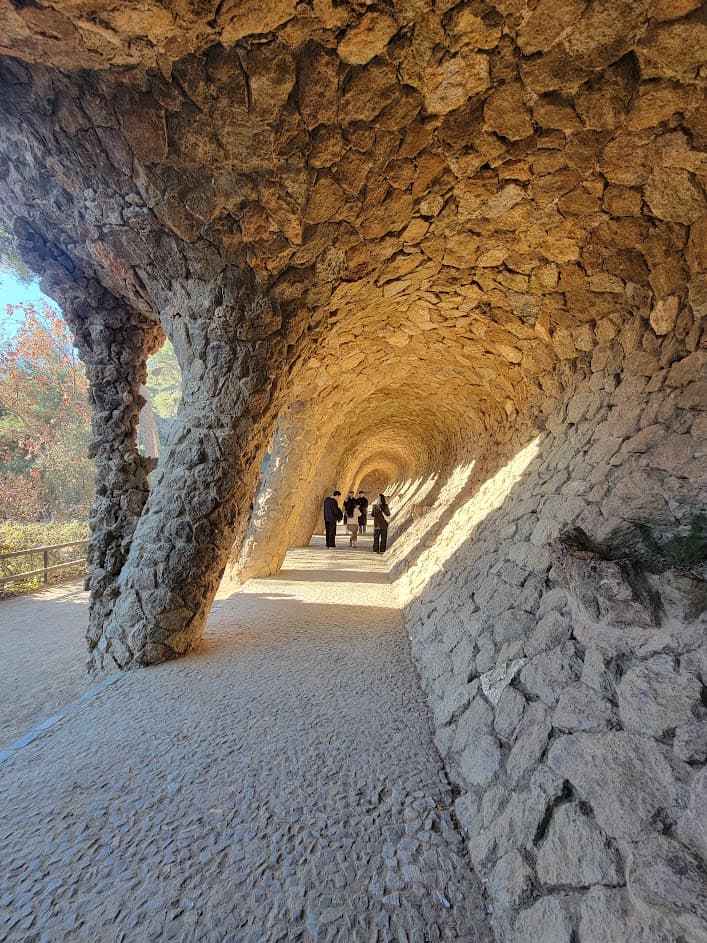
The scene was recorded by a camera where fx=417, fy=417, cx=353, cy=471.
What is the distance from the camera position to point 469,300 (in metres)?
3.98

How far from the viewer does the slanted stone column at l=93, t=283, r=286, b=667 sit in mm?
3256

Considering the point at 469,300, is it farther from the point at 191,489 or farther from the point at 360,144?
the point at 191,489

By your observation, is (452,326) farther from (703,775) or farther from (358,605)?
(703,775)

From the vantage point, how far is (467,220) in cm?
300

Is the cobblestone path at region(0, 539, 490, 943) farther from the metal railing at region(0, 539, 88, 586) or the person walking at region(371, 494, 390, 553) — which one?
the person walking at region(371, 494, 390, 553)

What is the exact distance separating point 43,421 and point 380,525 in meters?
11.1

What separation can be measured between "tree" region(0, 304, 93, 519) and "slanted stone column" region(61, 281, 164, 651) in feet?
35.2

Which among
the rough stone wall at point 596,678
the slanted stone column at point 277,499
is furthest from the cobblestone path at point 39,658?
the rough stone wall at point 596,678

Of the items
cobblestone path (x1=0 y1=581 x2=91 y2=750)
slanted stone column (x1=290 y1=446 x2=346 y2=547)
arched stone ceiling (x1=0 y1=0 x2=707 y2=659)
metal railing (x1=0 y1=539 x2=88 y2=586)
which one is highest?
arched stone ceiling (x1=0 y1=0 x2=707 y2=659)

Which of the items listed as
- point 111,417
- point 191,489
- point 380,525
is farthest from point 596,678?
point 380,525

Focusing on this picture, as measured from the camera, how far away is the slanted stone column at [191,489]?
3.26m

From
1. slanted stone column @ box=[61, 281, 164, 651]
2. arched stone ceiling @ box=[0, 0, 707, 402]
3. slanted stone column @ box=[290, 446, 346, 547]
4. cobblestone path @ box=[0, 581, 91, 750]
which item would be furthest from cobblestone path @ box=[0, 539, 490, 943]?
slanted stone column @ box=[290, 446, 346, 547]

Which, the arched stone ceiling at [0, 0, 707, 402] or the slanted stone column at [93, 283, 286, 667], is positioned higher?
the arched stone ceiling at [0, 0, 707, 402]

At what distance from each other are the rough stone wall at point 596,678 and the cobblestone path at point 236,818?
271 mm
